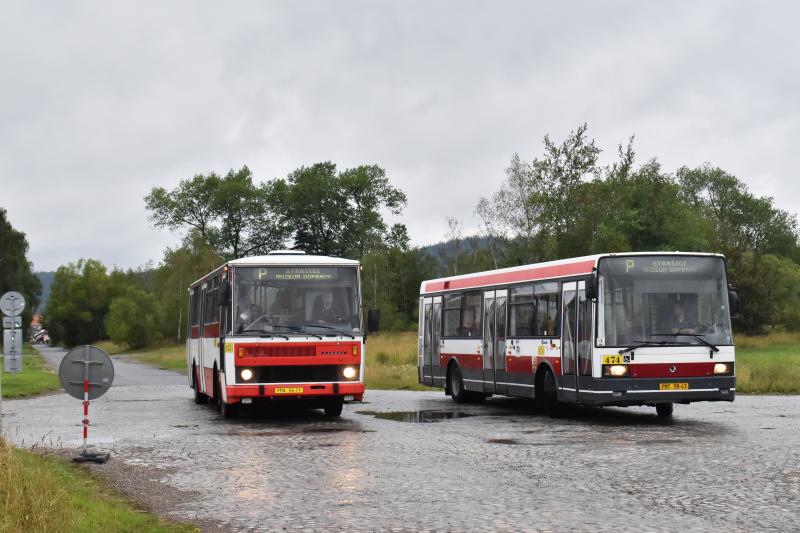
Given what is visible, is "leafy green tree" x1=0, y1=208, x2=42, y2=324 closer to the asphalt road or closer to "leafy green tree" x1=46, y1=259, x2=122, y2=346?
"leafy green tree" x1=46, y1=259, x2=122, y2=346

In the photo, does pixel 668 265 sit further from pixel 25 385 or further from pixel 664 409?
pixel 25 385

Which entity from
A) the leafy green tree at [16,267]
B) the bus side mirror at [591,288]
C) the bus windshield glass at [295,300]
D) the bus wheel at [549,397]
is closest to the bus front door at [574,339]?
the bus side mirror at [591,288]

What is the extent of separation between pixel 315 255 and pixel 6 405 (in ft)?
31.9

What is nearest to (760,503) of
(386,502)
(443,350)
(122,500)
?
(386,502)

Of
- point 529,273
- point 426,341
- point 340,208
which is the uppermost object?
point 340,208

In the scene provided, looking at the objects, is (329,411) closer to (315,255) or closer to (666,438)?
(315,255)

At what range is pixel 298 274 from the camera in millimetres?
20953

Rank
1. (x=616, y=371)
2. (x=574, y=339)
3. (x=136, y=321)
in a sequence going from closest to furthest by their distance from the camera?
(x=616, y=371), (x=574, y=339), (x=136, y=321)

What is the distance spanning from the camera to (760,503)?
33.9ft

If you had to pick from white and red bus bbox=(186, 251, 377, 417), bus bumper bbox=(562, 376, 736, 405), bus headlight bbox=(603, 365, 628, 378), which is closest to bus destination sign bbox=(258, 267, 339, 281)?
white and red bus bbox=(186, 251, 377, 417)

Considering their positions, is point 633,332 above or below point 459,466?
above

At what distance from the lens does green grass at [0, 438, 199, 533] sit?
780 cm

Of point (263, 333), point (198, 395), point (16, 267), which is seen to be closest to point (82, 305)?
point (16, 267)

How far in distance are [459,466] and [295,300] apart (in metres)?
7.84
